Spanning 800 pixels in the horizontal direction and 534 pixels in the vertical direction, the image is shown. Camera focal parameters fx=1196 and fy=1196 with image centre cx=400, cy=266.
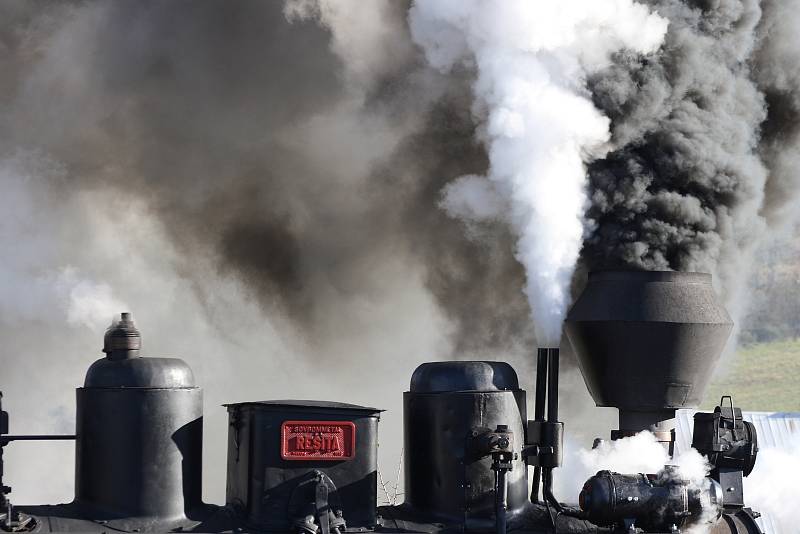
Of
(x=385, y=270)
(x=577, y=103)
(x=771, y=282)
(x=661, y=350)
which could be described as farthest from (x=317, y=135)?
(x=771, y=282)

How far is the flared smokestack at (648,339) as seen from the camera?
11953 mm

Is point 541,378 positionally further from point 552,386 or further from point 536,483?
point 536,483

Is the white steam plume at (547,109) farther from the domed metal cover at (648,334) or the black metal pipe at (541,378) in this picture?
the black metal pipe at (541,378)

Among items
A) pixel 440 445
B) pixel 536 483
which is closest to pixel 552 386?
pixel 536 483

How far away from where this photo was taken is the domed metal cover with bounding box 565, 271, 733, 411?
470 inches

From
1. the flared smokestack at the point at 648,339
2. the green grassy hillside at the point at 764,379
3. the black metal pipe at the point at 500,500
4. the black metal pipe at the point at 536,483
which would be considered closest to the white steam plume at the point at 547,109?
the flared smokestack at the point at 648,339

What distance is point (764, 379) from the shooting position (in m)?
60.2

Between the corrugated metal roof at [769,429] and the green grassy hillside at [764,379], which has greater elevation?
the green grassy hillside at [764,379]

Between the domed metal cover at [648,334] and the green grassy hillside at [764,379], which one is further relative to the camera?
the green grassy hillside at [764,379]

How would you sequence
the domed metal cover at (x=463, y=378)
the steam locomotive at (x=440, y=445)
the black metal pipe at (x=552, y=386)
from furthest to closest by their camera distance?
the black metal pipe at (x=552, y=386), the domed metal cover at (x=463, y=378), the steam locomotive at (x=440, y=445)

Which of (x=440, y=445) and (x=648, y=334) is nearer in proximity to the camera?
(x=440, y=445)

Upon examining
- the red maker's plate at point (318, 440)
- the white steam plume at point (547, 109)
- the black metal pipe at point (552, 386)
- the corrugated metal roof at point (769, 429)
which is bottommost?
the corrugated metal roof at point (769, 429)

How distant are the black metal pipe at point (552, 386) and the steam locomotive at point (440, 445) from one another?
2 centimetres

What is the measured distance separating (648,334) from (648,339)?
2.1 inches
